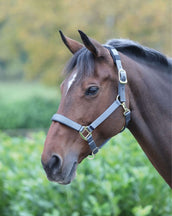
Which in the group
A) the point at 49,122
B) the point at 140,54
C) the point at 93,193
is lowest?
the point at 93,193

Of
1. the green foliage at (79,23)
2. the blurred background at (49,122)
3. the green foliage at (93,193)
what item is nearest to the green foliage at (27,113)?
the blurred background at (49,122)

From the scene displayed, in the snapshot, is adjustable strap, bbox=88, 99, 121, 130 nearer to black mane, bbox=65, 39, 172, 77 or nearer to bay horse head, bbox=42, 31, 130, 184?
bay horse head, bbox=42, 31, 130, 184

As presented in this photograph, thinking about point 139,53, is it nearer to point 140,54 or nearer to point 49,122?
point 140,54

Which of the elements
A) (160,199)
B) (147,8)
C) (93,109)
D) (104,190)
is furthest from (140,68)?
(147,8)

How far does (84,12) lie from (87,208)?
10.0 meters

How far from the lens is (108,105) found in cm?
229

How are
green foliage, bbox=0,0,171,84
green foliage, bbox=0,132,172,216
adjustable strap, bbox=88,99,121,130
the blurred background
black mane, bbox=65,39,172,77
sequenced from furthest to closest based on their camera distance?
green foliage, bbox=0,0,171,84, the blurred background, green foliage, bbox=0,132,172,216, black mane, bbox=65,39,172,77, adjustable strap, bbox=88,99,121,130

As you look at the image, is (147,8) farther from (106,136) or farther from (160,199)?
(106,136)

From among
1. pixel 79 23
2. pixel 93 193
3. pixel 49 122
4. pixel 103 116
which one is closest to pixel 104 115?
pixel 103 116

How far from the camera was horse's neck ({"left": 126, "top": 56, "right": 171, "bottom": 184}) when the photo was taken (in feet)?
7.93

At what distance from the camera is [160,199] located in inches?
151

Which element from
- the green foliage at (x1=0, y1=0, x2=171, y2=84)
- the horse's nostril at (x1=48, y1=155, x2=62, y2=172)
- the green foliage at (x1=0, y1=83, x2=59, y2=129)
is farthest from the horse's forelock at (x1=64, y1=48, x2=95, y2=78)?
the green foliage at (x1=0, y1=83, x2=59, y2=129)

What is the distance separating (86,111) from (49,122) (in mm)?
13203

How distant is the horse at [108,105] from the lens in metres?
2.21
